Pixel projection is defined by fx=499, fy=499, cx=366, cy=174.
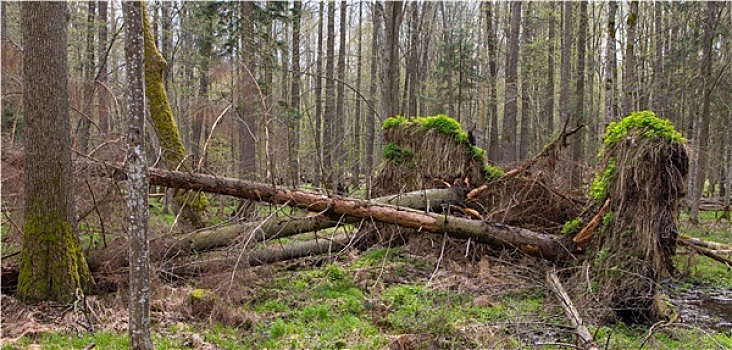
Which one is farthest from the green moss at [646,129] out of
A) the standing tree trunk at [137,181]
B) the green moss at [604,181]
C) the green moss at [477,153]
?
the standing tree trunk at [137,181]

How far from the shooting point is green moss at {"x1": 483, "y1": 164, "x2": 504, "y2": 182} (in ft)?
33.6

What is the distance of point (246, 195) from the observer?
8.00 meters

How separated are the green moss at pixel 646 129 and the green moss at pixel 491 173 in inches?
115

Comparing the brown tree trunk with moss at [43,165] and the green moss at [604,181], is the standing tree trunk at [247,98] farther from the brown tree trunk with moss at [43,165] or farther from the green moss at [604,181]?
the green moss at [604,181]

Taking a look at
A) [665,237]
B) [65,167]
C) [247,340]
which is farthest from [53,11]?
[665,237]

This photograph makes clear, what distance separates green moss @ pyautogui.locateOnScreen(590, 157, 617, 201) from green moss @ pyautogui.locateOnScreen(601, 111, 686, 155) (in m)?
Result: 0.32

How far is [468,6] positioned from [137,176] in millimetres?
33319

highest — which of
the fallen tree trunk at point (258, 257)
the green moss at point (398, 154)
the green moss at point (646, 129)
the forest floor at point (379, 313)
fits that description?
the green moss at point (646, 129)

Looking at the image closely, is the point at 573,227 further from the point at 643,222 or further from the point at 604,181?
the point at 643,222

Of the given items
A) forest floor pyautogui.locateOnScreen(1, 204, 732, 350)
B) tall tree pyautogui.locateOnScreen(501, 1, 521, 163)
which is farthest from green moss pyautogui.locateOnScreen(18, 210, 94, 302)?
tall tree pyautogui.locateOnScreen(501, 1, 521, 163)

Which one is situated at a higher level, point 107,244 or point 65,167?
point 65,167

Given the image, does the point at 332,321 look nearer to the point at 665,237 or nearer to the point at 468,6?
the point at 665,237

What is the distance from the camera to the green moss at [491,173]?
1025 centimetres

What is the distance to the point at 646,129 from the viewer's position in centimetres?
681
